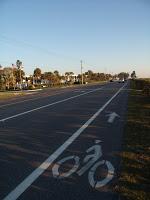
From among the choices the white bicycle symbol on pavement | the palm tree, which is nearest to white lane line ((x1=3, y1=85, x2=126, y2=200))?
the white bicycle symbol on pavement

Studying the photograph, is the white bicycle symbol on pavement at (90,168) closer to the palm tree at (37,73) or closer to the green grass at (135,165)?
the green grass at (135,165)

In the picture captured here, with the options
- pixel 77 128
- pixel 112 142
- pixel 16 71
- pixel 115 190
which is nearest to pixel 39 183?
pixel 115 190

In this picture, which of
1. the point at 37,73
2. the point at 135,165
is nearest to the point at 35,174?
the point at 135,165

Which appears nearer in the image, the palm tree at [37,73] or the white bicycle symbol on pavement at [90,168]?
the white bicycle symbol on pavement at [90,168]

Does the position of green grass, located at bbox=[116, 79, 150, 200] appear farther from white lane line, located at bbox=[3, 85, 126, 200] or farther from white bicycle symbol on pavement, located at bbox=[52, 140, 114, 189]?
white lane line, located at bbox=[3, 85, 126, 200]

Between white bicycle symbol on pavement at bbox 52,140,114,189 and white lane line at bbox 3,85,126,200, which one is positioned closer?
white lane line at bbox 3,85,126,200

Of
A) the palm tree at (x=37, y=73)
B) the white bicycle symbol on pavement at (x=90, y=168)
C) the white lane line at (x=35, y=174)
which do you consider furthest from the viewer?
the palm tree at (x=37, y=73)

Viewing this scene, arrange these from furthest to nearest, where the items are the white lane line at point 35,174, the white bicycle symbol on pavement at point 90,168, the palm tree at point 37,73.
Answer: the palm tree at point 37,73 < the white bicycle symbol on pavement at point 90,168 < the white lane line at point 35,174

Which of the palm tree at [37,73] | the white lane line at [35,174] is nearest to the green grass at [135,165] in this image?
the white lane line at [35,174]

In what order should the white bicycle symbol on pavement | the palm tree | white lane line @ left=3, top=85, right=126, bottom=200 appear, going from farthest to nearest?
the palm tree < the white bicycle symbol on pavement < white lane line @ left=3, top=85, right=126, bottom=200

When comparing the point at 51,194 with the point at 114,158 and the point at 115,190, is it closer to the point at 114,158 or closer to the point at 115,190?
the point at 115,190

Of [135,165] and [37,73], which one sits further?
[37,73]

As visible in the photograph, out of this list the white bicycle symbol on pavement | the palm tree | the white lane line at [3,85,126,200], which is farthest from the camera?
the palm tree

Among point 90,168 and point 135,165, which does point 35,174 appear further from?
point 135,165
